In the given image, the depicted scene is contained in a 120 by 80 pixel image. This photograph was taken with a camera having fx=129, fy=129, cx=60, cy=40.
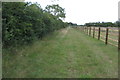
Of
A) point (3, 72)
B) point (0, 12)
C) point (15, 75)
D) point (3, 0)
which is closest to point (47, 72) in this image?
point (15, 75)

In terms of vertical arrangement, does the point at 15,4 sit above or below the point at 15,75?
above

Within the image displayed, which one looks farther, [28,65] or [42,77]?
[28,65]

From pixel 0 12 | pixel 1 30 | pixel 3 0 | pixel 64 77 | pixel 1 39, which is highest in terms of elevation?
pixel 3 0

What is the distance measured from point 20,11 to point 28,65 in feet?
7.61

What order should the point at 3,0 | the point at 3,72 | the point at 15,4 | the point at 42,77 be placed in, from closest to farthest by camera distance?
the point at 42,77, the point at 3,72, the point at 3,0, the point at 15,4

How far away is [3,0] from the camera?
3920 millimetres

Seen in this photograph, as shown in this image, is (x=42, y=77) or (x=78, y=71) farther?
(x=78, y=71)

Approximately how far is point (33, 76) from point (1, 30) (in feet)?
5.31

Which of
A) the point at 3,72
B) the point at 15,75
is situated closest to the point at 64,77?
the point at 15,75

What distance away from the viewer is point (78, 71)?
3.62 meters

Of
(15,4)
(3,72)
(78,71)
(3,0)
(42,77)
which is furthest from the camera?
(15,4)

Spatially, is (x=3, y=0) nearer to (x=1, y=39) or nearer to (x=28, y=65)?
(x=1, y=39)

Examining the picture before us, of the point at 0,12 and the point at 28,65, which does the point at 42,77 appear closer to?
the point at 28,65

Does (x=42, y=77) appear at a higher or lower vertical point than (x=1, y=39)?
lower
